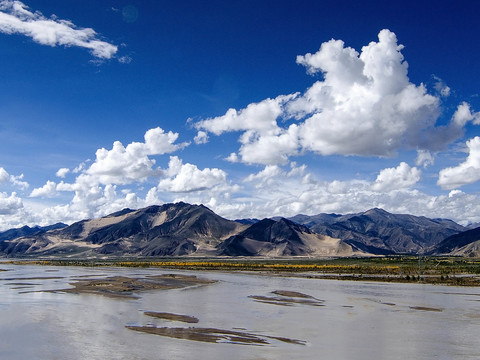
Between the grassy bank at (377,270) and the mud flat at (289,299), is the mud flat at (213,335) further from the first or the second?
the grassy bank at (377,270)

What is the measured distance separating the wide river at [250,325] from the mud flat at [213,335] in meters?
0.52

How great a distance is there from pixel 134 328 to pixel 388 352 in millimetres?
17598

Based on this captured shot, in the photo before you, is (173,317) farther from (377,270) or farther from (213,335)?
(377,270)

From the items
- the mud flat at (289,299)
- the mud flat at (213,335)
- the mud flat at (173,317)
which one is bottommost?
the mud flat at (289,299)

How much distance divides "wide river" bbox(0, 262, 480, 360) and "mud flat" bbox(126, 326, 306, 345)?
524 millimetres

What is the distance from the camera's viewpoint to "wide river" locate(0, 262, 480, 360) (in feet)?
83.5

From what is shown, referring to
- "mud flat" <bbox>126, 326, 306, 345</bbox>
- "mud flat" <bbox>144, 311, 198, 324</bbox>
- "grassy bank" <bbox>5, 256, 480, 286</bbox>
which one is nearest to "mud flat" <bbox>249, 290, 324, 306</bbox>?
"mud flat" <bbox>144, 311, 198, 324</bbox>

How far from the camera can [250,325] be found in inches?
1372

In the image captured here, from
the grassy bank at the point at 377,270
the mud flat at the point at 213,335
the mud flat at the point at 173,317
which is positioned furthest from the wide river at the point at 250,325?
the grassy bank at the point at 377,270

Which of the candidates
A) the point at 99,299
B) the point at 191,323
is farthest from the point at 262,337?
the point at 99,299

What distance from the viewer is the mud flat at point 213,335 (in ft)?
93.1

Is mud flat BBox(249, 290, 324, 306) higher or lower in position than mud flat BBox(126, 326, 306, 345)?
lower

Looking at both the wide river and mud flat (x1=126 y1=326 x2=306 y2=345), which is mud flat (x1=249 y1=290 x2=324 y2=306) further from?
mud flat (x1=126 y1=326 x2=306 y2=345)

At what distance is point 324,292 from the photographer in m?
61.8
